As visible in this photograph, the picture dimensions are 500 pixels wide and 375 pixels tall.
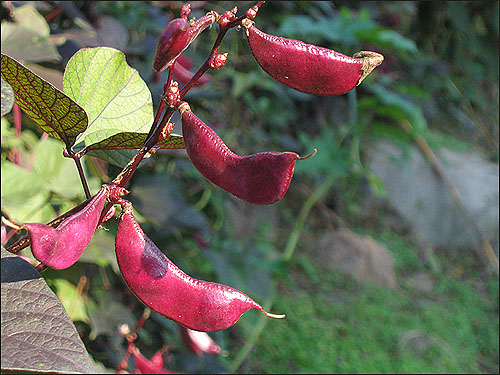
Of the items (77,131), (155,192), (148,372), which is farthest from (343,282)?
(77,131)

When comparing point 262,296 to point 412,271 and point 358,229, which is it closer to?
point 412,271

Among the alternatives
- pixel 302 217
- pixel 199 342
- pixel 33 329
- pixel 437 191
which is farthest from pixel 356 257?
pixel 33 329

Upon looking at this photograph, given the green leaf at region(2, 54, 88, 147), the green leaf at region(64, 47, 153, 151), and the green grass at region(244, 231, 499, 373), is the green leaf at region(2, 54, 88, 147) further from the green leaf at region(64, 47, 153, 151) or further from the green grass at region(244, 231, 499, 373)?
the green grass at region(244, 231, 499, 373)

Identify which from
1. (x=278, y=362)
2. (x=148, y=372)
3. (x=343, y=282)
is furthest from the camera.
→ (x=343, y=282)

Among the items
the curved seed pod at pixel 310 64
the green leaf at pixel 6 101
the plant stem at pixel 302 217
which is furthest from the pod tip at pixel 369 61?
the plant stem at pixel 302 217

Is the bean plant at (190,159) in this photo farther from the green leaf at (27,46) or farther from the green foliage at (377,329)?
the green foliage at (377,329)

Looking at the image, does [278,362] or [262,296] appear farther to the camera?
[278,362]
